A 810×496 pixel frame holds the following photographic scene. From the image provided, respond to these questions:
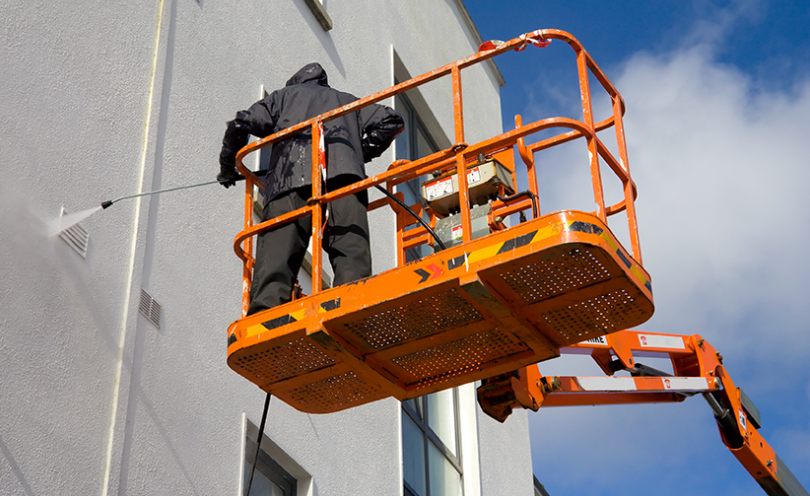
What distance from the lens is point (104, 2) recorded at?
812cm

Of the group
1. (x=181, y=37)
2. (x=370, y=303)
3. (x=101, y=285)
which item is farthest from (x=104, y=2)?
(x=370, y=303)

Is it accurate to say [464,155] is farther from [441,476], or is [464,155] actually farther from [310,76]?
[441,476]

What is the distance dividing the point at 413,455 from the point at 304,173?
5300 millimetres

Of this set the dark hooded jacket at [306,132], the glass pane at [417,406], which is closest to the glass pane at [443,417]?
the glass pane at [417,406]

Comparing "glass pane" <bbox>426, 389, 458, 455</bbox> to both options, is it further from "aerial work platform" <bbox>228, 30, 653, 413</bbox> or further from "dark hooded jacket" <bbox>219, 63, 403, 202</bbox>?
"aerial work platform" <bbox>228, 30, 653, 413</bbox>

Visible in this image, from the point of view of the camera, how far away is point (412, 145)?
1478cm

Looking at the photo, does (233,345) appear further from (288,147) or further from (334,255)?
(288,147)

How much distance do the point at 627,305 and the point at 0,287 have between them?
12.2ft

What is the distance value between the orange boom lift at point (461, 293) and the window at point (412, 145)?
6324 millimetres

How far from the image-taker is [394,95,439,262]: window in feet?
45.6

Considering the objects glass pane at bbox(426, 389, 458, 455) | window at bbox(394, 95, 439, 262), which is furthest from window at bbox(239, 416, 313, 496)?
window at bbox(394, 95, 439, 262)

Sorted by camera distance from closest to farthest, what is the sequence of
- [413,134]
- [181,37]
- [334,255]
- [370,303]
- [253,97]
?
[370,303] < [334,255] < [181,37] < [253,97] < [413,134]

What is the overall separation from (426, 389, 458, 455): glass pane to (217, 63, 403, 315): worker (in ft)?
18.7

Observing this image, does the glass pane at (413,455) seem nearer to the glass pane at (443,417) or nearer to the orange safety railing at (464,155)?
the glass pane at (443,417)
